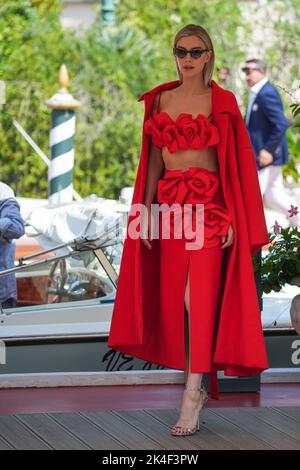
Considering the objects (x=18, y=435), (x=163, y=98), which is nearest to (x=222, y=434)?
(x=18, y=435)

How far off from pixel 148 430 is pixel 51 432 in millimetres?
379

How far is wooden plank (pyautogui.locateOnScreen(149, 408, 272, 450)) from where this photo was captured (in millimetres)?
4773

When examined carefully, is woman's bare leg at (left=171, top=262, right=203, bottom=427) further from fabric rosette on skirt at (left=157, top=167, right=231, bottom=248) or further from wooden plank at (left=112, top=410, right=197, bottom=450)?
fabric rosette on skirt at (left=157, top=167, right=231, bottom=248)

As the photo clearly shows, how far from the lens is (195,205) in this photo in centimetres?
489

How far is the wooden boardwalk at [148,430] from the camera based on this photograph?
4770mm

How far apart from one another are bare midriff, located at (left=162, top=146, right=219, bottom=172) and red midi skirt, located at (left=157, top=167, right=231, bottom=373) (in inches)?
1.1

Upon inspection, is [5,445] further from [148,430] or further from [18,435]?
[148,430]

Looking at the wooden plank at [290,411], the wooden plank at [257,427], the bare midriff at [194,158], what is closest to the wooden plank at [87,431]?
the wooden plank at [257,427]

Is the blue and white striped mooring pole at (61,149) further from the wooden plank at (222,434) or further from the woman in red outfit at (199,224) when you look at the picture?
the woman in red outfit at (199,224)

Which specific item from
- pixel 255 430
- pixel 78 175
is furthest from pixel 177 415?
pixel 78 175

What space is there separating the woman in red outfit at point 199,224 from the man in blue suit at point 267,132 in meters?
6.19

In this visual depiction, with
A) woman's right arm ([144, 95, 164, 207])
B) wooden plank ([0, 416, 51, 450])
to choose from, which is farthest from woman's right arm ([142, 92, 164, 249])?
wooden plank ([0, 416, 51, 450])

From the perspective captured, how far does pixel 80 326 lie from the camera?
6.80 m

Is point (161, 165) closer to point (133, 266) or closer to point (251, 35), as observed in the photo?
point (133, 266)
